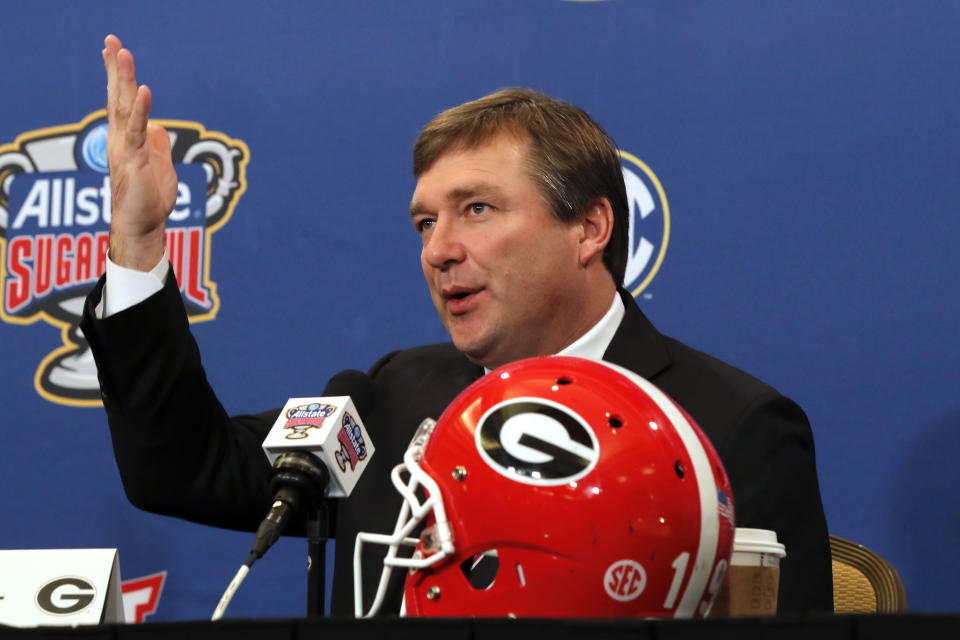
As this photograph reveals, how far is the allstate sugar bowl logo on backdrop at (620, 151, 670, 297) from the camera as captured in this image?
1810 millimetres

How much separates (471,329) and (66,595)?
0.55 meters

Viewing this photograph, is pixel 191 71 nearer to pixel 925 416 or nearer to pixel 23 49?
pixel 23 49

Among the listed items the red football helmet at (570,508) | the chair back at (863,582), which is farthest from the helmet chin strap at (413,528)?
the chair back at (863,582)

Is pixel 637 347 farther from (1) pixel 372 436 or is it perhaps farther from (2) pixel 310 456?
(2) pixel 310 456

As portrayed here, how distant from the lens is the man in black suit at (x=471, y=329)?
A: 1188 millimetres

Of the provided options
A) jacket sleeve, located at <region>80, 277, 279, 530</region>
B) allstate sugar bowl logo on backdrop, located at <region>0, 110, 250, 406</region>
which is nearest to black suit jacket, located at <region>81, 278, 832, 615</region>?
jacket sleeve, located at <region>80, 277, 279, 530</region>

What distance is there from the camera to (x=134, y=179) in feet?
3.91

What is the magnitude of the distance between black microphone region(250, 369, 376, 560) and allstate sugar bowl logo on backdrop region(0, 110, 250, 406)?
1.17 metres

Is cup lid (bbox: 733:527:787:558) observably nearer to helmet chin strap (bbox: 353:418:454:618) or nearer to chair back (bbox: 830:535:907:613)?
helmet chin strap (bbox: 353:418:454:618)

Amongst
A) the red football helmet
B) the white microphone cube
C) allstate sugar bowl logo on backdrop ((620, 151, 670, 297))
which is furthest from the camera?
allstate sugar bowl logo on backdrop ((620, 151, 670, 297))

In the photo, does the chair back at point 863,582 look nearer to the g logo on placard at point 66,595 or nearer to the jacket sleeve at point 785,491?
the jacket sleeve at point 785,491

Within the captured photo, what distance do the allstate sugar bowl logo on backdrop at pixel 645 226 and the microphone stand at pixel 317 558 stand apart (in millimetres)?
1012

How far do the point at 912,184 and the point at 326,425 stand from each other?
3.80 feet

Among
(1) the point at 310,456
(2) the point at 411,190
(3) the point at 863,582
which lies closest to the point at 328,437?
(1) the point at 310,456
